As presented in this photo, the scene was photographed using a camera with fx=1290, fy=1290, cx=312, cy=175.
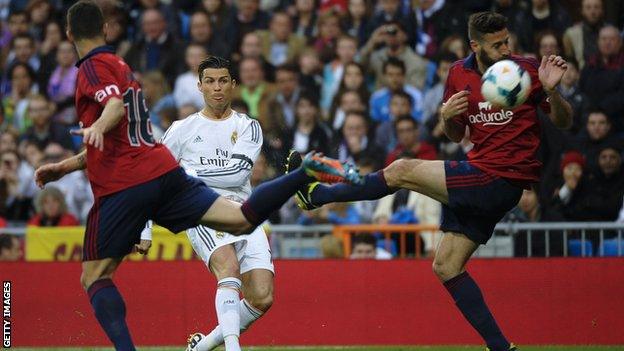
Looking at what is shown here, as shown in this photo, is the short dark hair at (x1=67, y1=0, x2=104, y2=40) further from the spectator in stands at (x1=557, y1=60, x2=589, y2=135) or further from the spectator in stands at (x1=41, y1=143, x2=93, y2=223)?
the spectator in stands at (x1=41, y1=143, x2=93, y2=223)

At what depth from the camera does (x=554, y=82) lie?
912 centimetres

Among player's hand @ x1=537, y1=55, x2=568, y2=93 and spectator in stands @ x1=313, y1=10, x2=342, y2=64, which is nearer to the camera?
player's hand @ x1=537, y1=55, x2=568, y2=93

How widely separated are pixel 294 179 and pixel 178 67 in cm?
945

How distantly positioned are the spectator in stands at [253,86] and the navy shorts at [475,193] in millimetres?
7419

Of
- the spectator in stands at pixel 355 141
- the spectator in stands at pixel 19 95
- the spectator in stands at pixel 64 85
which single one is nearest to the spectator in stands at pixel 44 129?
the spectator in stands at pixel 64 85

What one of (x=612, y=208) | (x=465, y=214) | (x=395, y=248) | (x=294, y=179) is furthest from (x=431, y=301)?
(x=294, y=179)

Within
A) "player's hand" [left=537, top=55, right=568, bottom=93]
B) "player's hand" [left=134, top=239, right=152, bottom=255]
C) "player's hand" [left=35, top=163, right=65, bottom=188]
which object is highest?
"player's hand" [left=537, top=55, right=568, bottom=93]

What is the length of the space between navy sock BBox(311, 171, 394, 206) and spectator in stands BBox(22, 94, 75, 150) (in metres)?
8.31

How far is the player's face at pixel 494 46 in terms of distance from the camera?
939 centimetres

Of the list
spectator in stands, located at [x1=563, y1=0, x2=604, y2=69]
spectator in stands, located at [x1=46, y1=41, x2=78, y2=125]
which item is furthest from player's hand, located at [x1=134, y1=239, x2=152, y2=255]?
spectator in stands, located at [x1=46, y1=41, x2=78, y2=125]

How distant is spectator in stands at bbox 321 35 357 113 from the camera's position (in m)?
16.5

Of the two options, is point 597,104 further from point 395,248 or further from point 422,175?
point 422,175

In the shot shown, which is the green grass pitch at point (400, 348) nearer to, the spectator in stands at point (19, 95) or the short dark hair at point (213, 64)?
the short dark hair at point (213, 64)

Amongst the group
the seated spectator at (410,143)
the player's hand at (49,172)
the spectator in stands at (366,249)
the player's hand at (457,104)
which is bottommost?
the spectator in stands at (366,249)
